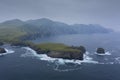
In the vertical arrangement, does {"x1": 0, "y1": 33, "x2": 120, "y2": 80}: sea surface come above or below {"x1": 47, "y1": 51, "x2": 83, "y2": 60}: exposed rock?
below

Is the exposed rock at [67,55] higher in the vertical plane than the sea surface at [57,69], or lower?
higher

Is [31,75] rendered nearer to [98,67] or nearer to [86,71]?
[86,71]

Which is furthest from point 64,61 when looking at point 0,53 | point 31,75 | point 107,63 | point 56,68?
point 0,53

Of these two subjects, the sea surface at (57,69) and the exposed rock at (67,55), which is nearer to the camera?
the sea surface at (57,69)

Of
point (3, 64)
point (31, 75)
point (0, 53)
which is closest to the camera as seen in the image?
point (31, 75)

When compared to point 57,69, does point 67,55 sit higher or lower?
higher

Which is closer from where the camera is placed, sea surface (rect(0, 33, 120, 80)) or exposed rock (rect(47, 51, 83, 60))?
sea surface (rect(0, 33, 120, 80))

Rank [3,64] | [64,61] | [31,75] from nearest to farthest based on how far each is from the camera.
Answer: [31,75] → [3,64] → [64,61]

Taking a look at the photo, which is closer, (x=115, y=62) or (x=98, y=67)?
(x=98, y=67)

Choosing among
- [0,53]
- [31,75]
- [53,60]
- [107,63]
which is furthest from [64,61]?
[0,53]

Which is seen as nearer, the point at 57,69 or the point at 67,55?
the point at 57,69
